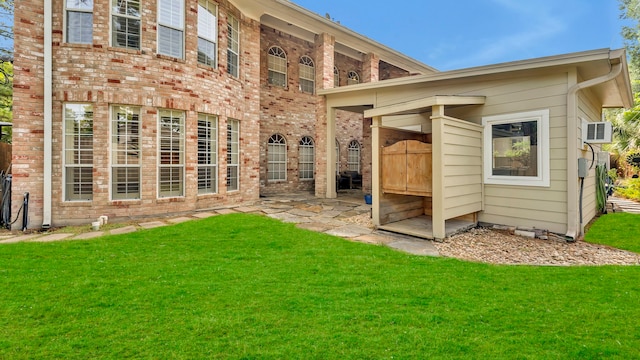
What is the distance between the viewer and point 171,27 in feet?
24.3

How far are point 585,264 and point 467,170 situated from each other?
2420 millimetres

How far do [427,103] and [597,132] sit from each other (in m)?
3.61

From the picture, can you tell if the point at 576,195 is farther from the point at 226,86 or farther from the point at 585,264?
the point at 226,86

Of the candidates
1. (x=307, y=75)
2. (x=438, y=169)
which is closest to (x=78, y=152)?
(x=438, y=169)

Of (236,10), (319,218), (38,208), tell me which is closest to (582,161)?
(319,218)

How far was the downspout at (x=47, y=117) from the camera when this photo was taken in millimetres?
6273

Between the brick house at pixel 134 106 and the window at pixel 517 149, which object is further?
the brick house at pixel 134 106

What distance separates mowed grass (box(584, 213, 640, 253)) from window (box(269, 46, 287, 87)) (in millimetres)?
10662

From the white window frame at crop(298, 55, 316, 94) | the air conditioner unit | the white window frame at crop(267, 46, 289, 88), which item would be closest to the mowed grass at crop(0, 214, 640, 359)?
the air conditioner unit

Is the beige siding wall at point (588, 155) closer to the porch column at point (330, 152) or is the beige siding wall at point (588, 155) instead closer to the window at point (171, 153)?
the porch column at point (330, 152)

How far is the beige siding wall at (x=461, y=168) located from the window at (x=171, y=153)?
6132mm

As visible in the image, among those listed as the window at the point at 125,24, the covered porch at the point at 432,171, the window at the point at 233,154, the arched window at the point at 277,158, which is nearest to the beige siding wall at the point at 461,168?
the covered porch at the point at 432,171

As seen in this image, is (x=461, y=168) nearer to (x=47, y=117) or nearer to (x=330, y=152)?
(x=330, y=152)

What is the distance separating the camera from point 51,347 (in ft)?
7.48
